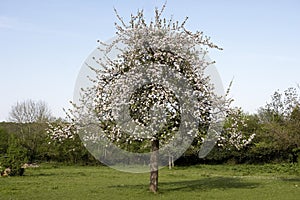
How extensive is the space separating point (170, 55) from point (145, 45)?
1.25 meters

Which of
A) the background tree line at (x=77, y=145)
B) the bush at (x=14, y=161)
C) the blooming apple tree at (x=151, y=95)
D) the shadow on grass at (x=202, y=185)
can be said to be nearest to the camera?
the blooming apple tree at (x=151, y=95)

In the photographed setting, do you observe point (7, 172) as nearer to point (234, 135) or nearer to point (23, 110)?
point (234, 135)

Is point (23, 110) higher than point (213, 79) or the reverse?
higher

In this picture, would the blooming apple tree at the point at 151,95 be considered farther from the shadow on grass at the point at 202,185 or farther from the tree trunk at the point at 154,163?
the shadow on grass at the point at 202,185

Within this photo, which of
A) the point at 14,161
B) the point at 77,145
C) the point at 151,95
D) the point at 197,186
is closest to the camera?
the point at 151,95

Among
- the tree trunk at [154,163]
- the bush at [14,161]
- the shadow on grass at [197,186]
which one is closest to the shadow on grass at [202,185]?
the shadow on grass at [197,186]

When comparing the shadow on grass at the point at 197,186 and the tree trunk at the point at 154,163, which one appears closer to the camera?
the tree trunk at the point at 154,163

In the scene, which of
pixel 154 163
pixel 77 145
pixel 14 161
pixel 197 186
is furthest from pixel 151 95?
pixel 77 145

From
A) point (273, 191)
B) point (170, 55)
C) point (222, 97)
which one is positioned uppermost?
point (170, 55)

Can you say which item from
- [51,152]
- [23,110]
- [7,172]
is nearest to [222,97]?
[7,172]

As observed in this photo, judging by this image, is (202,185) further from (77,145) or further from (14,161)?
(77,145)

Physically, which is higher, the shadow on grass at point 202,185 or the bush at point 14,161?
the bush at point 14,161

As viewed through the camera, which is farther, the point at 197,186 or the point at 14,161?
the point at 14,161

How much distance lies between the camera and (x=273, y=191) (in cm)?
2094
